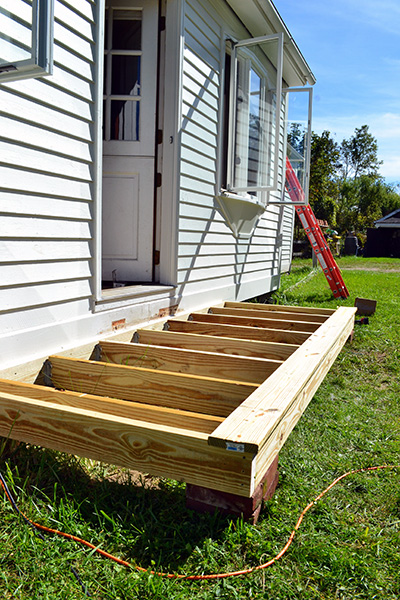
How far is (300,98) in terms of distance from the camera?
7.10m

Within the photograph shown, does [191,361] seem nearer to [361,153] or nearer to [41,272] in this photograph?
[41,272]

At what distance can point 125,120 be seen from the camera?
13.7 feet

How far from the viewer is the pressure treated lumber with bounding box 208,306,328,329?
4.71 m

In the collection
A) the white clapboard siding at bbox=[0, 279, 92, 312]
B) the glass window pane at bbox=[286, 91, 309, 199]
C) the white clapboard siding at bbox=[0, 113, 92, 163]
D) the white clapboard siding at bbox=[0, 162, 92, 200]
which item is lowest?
the white clapboard siding at bbox=[0, 279, 92, 312]

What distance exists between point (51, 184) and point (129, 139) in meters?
1.62

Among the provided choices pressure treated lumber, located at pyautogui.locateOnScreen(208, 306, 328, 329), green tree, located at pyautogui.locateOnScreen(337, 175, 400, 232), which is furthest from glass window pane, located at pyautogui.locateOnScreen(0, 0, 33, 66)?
green tree, located at pyautogui.locateOnScreen(337, 175, 400, 232)

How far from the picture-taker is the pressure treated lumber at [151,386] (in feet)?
8.33

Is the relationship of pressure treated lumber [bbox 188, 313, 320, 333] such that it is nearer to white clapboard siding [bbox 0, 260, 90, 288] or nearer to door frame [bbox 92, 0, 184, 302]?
door frame [bbox 92, 0, 184, 302]

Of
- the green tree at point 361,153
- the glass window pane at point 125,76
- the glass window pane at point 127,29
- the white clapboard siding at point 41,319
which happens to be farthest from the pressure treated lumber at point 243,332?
the green tree at point 361,153

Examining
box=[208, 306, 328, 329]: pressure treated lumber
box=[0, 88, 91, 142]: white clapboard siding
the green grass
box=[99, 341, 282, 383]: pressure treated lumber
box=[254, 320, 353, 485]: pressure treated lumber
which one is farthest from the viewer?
box=[208, 306, 328, 329]: pressure treated lumber

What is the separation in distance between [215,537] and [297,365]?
118cm

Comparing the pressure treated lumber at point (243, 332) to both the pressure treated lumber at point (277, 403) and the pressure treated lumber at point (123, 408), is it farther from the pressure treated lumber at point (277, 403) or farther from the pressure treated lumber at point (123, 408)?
the pressure treated lumber at point (123, 408)

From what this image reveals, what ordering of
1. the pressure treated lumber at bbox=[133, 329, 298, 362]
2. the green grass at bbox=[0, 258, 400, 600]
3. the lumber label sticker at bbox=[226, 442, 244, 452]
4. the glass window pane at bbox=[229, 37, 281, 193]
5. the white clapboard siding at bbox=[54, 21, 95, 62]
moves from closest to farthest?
the green grass at bbox=[0, 258, 400, 600], the lumber label sticker at bbox=[226, 442, 244, 452], the white clapboard siding at bbox=[54, 21, 95, 62], the pressure treated lumber at bbox=[133, 329, 298, 362], the glass window pane at bbox=[229, 37, 281, 193]

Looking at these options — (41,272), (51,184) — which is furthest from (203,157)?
(41,272)
